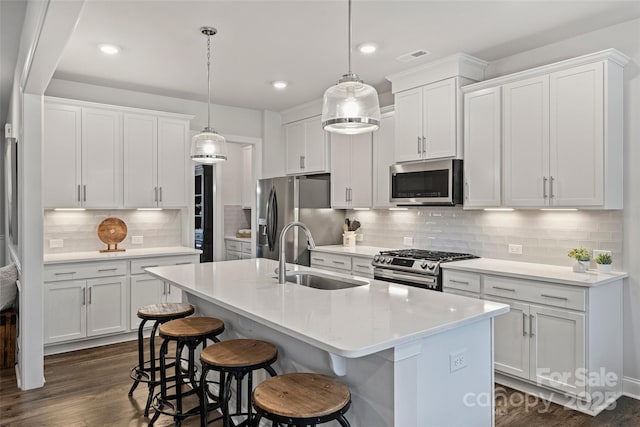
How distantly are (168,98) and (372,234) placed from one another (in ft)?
9.58

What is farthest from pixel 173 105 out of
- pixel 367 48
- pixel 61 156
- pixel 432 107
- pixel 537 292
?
pixel 537 292

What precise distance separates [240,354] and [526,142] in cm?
269

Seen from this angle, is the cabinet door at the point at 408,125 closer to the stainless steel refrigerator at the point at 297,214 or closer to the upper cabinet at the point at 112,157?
the stainless steel refrigerator at the point at 297,214

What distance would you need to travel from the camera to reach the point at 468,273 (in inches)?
136

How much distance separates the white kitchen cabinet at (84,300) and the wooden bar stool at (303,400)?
303 centimetres

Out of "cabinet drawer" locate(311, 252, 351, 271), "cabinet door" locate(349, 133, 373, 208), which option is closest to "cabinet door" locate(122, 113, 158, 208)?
"cabinet drawer" locate(311, 252, 351, 271)

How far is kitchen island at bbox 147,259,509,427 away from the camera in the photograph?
1650 mm

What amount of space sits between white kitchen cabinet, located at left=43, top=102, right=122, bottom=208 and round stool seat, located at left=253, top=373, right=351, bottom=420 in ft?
11.3

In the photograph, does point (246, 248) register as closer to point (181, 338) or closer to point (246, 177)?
point (246, 177)

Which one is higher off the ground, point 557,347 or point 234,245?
point 234,245

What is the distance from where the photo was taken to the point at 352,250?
15.7 feet

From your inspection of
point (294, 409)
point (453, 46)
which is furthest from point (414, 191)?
point (294, 409)

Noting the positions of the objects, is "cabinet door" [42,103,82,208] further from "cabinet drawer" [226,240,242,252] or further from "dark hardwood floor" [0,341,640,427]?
"cabinet drawer" [226,240,242,252]

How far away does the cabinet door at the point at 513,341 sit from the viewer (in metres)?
3.14
